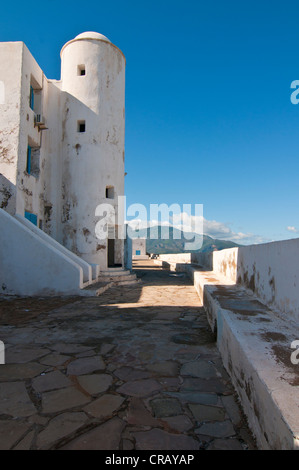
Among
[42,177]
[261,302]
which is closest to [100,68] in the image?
[42,177]

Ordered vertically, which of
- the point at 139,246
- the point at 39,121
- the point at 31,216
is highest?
the point at 39,121

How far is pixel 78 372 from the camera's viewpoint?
10.3ft

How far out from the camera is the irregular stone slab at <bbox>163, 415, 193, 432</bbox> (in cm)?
216

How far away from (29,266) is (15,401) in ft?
21.5

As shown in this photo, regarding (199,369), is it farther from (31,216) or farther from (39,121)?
(39,121)

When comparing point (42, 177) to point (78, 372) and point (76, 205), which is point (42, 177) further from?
point (78, 372)

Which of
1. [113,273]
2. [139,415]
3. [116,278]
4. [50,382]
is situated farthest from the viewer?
[113,273]

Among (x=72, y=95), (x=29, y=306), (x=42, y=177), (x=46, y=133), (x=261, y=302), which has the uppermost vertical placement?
(x=72, y=95)

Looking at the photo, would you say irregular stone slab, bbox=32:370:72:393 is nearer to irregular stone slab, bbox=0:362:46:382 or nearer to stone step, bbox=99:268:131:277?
irregular stone slab, bbox=0:362:46:382

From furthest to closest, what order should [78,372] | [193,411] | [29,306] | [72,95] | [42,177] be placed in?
1. [72,95]
2. [42,177]
3. [29,306]
4. [78,372]
5. [193,411]

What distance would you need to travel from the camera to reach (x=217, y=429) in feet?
7.04

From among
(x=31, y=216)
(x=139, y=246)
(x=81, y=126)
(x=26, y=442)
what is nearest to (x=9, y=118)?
(x=31, y=216)

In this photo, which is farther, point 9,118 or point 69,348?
point 9,118
